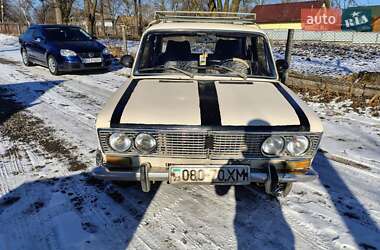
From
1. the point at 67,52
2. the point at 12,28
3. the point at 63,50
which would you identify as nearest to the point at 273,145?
the point at 67,52

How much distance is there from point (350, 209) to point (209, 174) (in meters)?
1.59

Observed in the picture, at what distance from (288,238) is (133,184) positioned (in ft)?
6.00

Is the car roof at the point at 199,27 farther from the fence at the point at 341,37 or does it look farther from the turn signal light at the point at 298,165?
the fence at the point at 341,37

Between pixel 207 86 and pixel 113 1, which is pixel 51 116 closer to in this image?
pixel 207 86

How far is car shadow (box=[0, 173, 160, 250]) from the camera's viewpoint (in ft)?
9.44

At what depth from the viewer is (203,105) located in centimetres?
312

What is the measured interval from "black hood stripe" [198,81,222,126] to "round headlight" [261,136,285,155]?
473mm

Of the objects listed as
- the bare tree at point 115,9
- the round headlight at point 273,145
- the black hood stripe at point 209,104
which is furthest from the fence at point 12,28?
the round headlight at point 273,145

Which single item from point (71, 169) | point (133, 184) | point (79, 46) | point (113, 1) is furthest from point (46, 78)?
point (113, 1)

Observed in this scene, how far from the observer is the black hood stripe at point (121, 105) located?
290 cm

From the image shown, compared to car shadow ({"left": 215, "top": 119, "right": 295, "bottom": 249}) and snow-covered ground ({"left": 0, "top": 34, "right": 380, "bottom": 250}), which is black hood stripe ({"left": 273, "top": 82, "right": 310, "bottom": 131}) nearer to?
car shadow ({"left": 215, "top": 119, "right": 295, "bottom": 249})

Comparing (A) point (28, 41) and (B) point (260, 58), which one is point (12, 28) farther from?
(B) point (260, 58)

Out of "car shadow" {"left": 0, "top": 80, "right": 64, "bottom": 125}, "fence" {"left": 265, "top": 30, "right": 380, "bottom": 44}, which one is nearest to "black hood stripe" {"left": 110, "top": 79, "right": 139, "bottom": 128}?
"car shadow" {"left": 0, "top": 80, "right": 64, "bottom": 125}

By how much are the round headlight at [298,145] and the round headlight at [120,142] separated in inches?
57.6
